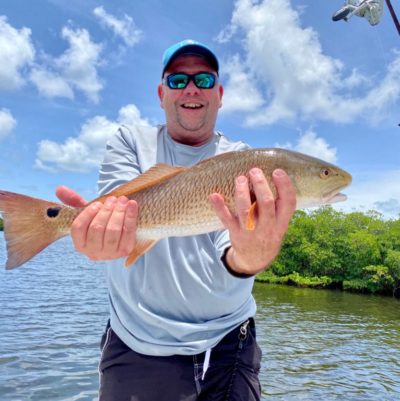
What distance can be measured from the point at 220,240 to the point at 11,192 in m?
1.38

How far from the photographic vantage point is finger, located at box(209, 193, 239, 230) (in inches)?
104

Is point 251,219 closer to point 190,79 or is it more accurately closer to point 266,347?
point 190,79

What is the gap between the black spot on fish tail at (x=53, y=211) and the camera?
105 inches

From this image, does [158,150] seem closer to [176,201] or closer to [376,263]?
[176,201]

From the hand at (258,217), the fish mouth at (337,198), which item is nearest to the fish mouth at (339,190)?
the fish mouth at (337,198)

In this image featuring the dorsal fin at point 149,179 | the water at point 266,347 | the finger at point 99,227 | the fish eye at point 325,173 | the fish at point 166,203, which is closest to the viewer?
the finger at point 99,227

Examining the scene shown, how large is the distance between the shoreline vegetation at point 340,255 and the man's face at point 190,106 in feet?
159

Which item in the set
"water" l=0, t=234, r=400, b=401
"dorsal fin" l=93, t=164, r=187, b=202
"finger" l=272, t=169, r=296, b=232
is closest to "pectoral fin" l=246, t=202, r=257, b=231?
"finger" l=272, t=169, r=296, b=232

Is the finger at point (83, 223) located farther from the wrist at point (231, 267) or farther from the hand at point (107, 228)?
the wrist at point (231, 267)

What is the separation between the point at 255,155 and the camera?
9.14ft

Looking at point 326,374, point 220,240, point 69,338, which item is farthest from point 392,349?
point 220,240

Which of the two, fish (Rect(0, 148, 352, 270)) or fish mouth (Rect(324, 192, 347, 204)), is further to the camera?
fish mouth (Rect(324, 192, 347, 204))

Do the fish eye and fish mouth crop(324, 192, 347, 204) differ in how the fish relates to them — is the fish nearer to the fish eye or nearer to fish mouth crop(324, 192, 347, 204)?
the fish eye

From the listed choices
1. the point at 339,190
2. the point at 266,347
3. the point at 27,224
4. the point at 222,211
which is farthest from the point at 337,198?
the point at 266,347
